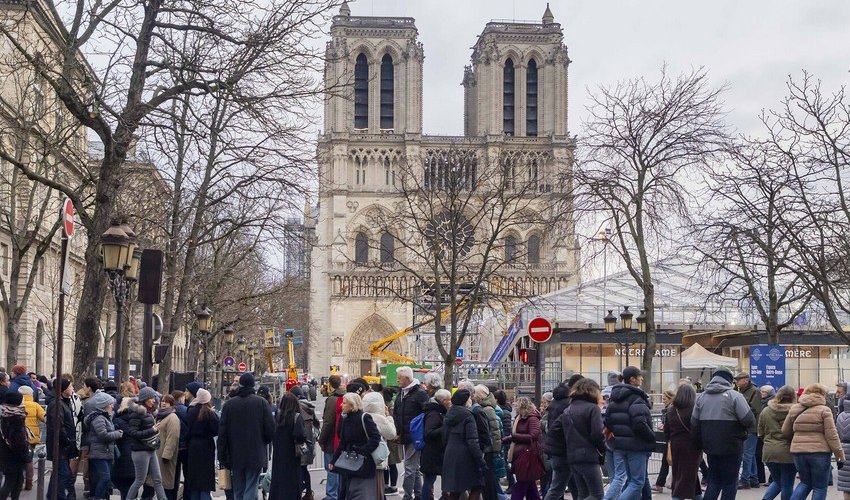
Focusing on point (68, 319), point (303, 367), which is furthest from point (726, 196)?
point (303, 367)

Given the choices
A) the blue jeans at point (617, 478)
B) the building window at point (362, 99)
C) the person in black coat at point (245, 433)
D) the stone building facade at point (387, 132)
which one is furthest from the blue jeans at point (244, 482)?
the building window at point (362, 99)

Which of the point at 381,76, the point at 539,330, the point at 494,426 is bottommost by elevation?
the point at 494,426

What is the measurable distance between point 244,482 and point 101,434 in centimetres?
191

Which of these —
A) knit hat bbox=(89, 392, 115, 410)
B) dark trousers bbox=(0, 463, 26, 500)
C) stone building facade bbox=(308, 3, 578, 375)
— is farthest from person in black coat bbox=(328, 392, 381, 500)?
stone building facade bbox=(308, 3, 578, 375)

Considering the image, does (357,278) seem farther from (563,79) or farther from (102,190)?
(102,190)

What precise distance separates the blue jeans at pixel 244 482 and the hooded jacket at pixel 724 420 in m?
→ 4.97

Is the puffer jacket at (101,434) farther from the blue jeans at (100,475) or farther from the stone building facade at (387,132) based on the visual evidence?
the stone building facade at (387,132)

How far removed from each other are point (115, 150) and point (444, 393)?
5.41m

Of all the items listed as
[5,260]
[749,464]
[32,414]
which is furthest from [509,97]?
[32,414]

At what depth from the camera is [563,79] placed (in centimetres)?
9400

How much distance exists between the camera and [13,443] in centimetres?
1434

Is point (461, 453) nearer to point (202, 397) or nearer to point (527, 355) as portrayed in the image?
point (202, 397)

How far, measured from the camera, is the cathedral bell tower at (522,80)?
93.6 meters

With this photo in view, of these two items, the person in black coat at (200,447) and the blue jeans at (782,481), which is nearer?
the person in black coat at (200,447)
